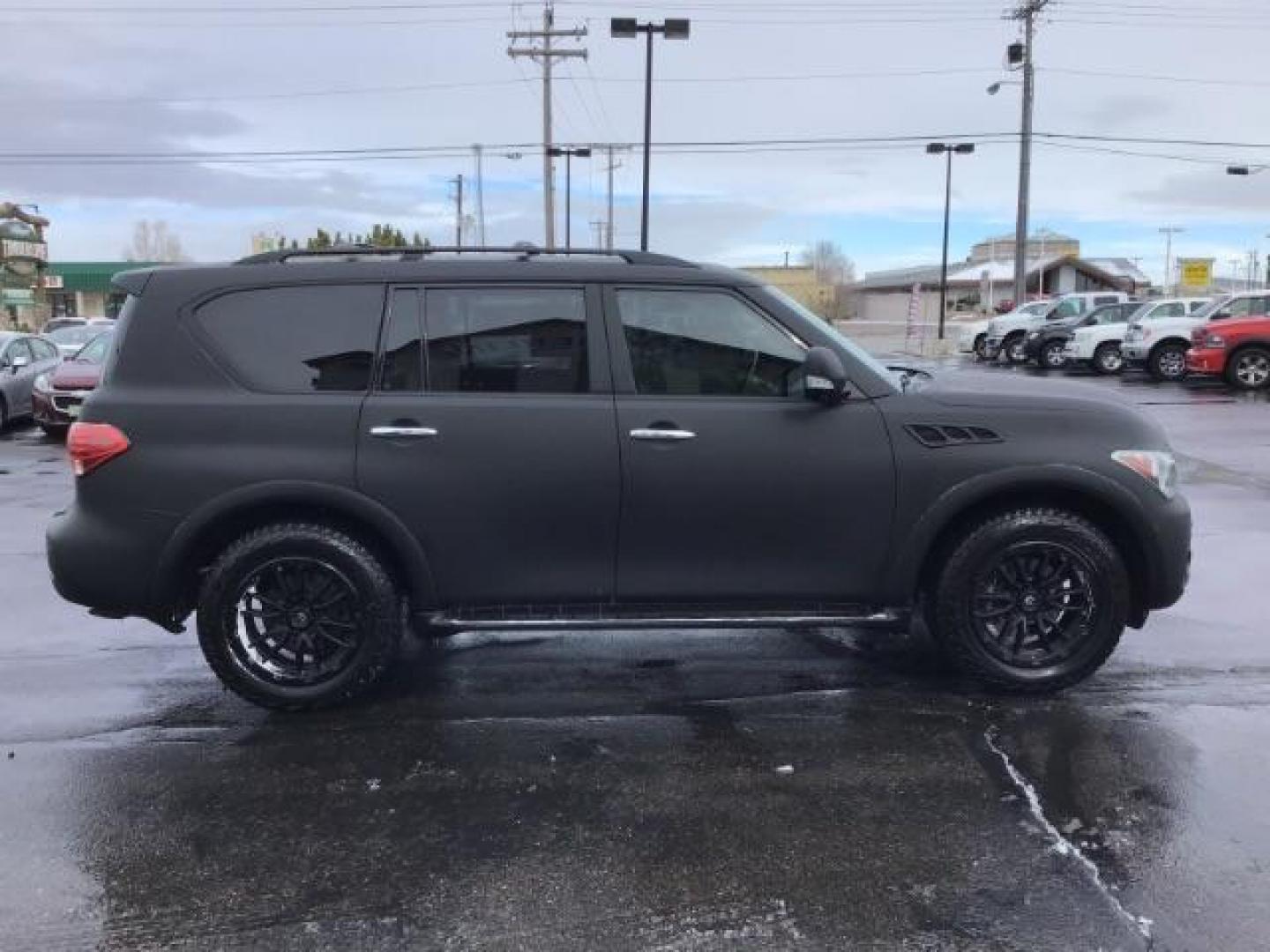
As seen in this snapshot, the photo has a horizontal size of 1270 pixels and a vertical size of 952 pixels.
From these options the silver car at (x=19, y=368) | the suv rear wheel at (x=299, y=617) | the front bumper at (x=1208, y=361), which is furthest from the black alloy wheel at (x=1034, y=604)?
the front bumper at (x=1208, y=361)

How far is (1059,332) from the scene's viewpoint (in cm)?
2833

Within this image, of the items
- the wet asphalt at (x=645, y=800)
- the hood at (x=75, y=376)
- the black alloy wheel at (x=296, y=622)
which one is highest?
the hood at (x=75, y=376)

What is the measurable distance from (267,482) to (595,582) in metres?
1.41

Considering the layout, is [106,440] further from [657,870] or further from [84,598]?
[657,870]

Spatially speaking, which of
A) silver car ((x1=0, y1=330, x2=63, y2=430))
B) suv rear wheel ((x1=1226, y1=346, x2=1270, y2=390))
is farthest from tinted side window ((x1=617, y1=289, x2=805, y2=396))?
suv rear wheel ((x1=1226, y1=346, x2=1270, y2=390))

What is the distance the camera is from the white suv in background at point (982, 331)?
110 ft

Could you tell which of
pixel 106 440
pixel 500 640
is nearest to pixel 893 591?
pixel 500 640

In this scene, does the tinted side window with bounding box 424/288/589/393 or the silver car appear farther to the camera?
the silver car

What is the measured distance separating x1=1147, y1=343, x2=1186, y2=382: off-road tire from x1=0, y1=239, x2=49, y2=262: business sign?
53.8m

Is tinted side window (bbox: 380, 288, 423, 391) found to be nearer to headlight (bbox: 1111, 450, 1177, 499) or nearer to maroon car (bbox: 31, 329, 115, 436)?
headlight (bbox: 1111, 450, 1177, 499)

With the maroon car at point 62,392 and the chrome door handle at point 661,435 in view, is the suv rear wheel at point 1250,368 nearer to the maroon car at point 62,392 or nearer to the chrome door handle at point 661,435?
the maroon car at point 62,392

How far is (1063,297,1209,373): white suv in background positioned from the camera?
2525 cm

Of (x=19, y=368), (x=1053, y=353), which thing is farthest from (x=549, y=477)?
(x=1053, y=353)

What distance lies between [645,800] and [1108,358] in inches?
1023
